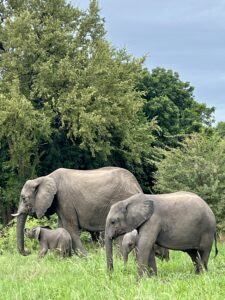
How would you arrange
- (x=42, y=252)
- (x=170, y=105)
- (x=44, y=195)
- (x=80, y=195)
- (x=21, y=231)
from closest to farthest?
(x=42, y=252), (x=44, y=195), (x=80, y=195), (x=21, y=231), (x=170, y=105)

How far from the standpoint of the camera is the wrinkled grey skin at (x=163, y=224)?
8.34 m

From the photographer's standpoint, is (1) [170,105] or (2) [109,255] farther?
(1) [170,105]

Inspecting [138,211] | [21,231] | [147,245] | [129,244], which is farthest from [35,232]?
[147,245]

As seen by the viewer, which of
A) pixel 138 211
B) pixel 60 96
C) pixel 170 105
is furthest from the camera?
pixel 170 105

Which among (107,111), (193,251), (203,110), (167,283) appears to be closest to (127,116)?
(107,111)

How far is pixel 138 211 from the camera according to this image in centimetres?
837

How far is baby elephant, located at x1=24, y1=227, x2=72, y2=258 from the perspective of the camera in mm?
11141

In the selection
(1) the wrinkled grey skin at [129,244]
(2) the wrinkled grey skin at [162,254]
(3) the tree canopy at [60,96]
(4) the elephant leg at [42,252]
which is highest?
(3) the tree canopy at [60,96]

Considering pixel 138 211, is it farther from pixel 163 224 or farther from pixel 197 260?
pixel 197 260

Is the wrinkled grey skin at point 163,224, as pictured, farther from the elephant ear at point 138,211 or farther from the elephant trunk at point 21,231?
the elephant trunk at point 21,231

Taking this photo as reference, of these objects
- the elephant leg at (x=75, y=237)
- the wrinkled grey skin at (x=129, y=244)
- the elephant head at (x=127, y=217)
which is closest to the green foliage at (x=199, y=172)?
the elephant leg at (x=75, y=237)

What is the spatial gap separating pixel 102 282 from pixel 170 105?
30610 mm

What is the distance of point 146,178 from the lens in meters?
34.7

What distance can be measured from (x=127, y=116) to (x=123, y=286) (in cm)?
2211
